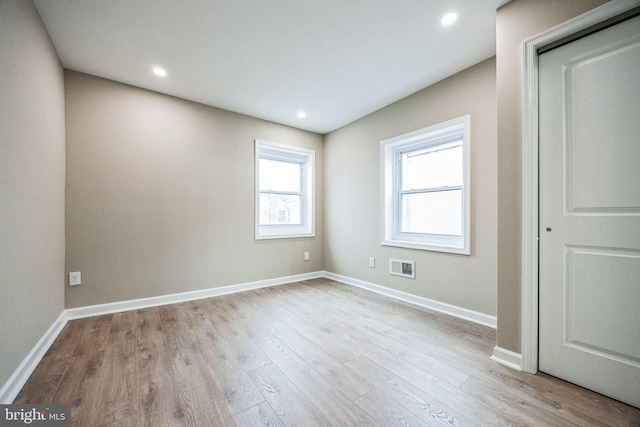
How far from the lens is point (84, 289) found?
2555mm

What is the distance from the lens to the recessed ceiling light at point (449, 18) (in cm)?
185

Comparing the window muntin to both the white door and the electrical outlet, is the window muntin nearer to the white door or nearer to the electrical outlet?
the electrical outlet

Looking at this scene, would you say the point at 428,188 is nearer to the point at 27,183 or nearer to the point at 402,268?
the point at 402,268

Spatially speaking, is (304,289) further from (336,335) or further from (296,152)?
(296,152)

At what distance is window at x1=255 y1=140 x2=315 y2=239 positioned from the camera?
3.85m

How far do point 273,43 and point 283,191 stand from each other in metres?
2.22

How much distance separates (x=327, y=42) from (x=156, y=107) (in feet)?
7.02

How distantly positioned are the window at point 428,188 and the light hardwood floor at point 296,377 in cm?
90

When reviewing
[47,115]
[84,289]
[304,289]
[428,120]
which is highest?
[428,120]

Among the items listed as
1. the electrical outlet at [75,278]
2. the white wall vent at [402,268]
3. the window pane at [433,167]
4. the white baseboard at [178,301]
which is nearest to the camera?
the white baseboard at [178,301]

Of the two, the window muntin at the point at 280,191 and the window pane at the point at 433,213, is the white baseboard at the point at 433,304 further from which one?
the window muntin at the point at 280,191

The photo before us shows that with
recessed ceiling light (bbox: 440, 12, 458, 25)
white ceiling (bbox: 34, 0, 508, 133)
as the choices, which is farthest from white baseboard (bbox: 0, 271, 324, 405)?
recessed ceiling light (bbox: 440, 12, 458, 25)

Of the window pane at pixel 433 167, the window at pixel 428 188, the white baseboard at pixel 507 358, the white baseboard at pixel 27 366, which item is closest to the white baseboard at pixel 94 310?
the white baseboard at pixel 27 366

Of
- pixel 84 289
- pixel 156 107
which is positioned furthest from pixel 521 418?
pixel 156 107
